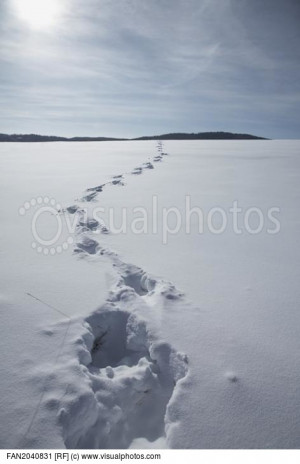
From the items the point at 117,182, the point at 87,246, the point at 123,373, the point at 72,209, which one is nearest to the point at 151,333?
the point at 123,373

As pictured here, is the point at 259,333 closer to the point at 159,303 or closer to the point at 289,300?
the point at 289,300

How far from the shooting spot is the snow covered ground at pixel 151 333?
148 centimetres

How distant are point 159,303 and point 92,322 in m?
0.55

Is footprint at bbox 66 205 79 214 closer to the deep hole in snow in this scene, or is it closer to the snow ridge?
the snow ridge

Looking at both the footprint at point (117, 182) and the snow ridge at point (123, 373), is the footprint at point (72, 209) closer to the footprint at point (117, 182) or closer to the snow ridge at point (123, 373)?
the footprint at point (117, 182)

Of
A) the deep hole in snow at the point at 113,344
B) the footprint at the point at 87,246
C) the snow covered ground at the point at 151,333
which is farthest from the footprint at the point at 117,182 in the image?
the deep hole in snow at the point at 113,344

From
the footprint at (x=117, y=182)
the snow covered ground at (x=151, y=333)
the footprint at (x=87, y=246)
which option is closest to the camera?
the snow covered ground at (x=151, y=333)

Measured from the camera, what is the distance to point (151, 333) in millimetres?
2037

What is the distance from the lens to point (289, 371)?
1700mm

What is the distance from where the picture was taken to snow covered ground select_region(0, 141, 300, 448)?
Answer: 58.3 inches

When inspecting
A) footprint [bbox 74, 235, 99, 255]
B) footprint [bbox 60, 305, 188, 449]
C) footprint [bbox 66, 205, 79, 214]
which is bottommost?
footprint [bbox 60, 305, 188, 449]

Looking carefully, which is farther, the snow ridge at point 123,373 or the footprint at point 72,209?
the footprint at point 72,209

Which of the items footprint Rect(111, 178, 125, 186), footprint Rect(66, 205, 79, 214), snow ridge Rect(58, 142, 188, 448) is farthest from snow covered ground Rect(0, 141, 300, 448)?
footprint Rect(111, 178, 125, 186)

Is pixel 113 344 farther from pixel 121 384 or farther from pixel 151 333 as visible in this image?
pixel 121 384
